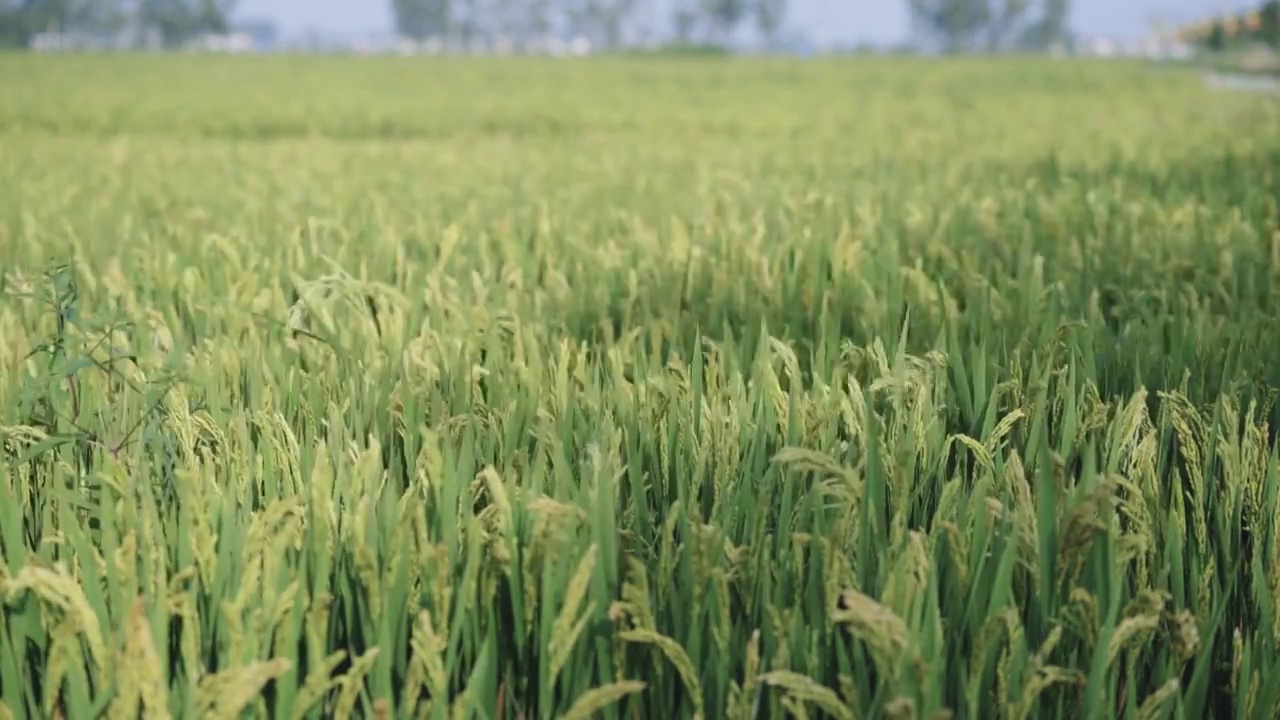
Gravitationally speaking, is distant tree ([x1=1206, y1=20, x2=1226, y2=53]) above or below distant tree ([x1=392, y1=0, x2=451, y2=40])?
below

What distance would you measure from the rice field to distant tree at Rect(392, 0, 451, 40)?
117 metres

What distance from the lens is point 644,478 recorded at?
157cm

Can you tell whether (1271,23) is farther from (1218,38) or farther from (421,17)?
(421,17)

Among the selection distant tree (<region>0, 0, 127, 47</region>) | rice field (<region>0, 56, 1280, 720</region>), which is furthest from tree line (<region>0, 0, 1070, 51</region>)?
rice field (<region>0, 56, 1280, 720</region>)

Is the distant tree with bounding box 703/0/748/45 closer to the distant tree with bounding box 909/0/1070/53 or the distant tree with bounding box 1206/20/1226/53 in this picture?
the distant tree with bounding box 909/0/1070/53

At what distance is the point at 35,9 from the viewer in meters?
99.6

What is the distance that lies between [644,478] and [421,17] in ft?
403

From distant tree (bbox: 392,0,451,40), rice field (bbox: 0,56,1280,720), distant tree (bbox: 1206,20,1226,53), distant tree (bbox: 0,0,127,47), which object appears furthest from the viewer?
distant tree (bbox: 392,0,451,40)

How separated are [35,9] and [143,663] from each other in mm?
110983

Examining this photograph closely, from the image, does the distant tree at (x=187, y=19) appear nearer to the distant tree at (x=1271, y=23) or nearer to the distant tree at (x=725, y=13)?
the distant tree at (x=725, y=13)

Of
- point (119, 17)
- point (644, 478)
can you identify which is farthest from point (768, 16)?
point (644, 478)

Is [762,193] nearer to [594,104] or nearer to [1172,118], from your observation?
[1172,118]

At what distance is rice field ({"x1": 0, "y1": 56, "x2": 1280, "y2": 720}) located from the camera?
3.71 ft

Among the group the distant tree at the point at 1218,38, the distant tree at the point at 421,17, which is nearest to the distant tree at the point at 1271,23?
the distant tree at the point at 1218,38
